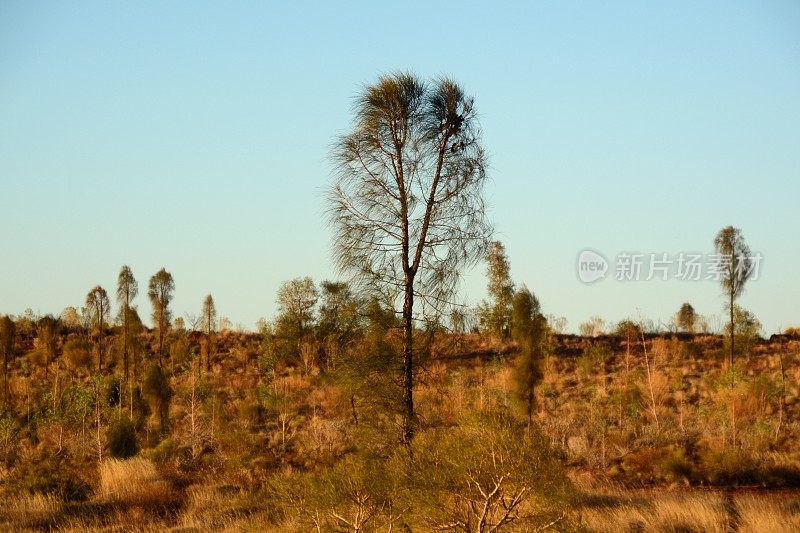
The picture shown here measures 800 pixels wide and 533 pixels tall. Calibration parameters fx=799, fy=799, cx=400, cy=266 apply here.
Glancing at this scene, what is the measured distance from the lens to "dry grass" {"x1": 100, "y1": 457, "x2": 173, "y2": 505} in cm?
1934

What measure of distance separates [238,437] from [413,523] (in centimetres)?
1960

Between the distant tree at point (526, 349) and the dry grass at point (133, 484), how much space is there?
42.8ft

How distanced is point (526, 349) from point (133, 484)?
556 inches

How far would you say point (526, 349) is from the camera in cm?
2847

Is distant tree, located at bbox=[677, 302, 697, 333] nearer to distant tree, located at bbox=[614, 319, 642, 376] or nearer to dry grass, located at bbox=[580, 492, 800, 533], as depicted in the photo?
distant tree, located at bbox=[614, 319, 642, 376]

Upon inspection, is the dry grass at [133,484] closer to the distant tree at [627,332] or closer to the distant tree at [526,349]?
the distant tree at [526,349]

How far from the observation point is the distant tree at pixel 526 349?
1123 inches

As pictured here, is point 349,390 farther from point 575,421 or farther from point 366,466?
point 575,421

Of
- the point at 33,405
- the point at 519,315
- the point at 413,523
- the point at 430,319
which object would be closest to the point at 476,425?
the point at 413,523

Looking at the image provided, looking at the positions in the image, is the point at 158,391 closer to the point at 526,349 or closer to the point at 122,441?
the point at 122,441

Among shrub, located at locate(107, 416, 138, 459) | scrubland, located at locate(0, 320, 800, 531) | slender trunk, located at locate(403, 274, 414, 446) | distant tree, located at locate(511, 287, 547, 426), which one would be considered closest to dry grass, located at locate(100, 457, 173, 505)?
scrubland, located at locate(0, 320, 800, 531)

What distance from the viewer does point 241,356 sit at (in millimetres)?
53156

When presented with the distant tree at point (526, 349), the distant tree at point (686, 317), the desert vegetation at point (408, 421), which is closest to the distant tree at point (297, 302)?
the desert vegetation at point (408, 421)

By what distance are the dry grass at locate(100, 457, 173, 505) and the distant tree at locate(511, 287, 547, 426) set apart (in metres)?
13.0
